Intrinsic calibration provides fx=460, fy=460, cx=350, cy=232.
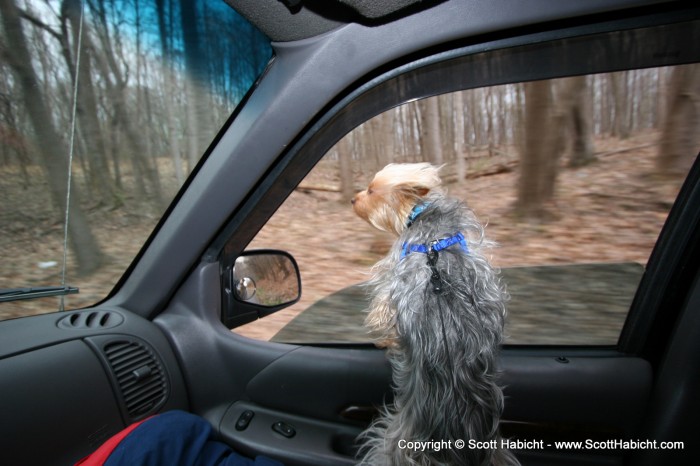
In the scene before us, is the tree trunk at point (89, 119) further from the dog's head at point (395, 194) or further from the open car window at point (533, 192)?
the dog's head at point (395, 194)

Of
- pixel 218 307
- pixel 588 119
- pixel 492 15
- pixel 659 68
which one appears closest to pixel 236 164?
pixel 218 307

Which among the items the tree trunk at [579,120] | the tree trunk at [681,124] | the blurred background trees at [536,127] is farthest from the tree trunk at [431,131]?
the tree trunk at [681,124]

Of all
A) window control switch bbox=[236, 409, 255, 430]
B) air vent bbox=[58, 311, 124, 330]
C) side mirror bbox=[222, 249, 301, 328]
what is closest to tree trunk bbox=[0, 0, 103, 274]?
air vent bbox=[58, 311, 124, 330]

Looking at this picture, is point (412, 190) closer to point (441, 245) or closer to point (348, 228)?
point (441, 245)

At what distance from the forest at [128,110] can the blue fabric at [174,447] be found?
0.93m

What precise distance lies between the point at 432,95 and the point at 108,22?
5.43 ft

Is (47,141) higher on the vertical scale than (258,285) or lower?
higher

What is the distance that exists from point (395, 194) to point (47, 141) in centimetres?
192

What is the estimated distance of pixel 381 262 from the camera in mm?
2887

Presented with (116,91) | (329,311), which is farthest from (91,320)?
(329,311)

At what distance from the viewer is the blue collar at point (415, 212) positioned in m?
2.78

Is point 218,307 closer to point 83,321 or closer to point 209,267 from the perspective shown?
point 209,267

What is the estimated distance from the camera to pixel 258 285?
289 cm

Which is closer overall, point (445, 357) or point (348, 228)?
point (445, 357)
